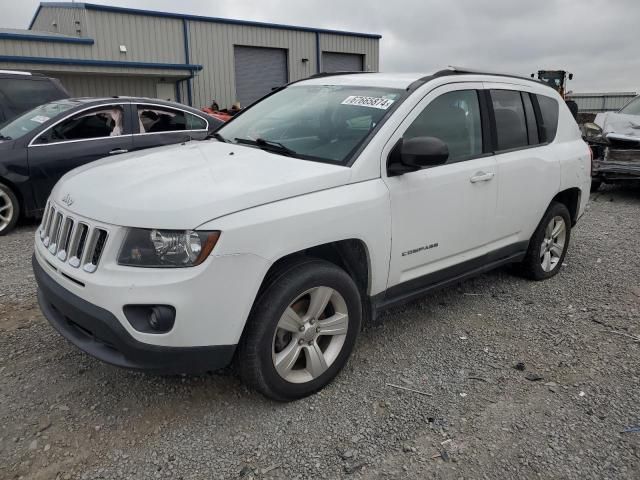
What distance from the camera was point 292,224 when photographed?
2.61 m

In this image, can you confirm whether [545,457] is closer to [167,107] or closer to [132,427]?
[132,427]

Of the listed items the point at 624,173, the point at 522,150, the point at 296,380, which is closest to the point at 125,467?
the point at 296,380

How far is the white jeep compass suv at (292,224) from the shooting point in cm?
240

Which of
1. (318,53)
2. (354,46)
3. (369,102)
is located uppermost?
(354,46)

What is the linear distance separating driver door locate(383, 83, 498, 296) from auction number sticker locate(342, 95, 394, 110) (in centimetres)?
18

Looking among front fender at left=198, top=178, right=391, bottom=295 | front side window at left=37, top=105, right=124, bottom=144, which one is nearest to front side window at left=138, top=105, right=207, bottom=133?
front side window at left=37, top=105, right=124, bottom=144

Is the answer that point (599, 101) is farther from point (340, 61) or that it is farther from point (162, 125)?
point (162, 125)

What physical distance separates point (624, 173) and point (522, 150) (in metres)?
5.72

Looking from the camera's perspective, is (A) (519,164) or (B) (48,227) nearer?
(B) (48,227)

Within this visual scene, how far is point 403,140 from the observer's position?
3.18 meters

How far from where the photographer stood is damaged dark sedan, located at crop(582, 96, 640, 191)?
8719mm

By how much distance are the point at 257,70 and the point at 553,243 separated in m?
19.2

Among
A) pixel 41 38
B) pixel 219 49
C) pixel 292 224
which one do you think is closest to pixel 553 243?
pixel 292 224

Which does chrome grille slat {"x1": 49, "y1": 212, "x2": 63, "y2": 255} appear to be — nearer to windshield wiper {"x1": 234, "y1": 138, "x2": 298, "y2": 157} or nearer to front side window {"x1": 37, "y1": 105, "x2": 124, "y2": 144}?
windshield wiper {"x1": 234, "y1": 138, "x2": 298, "y2": 157}
